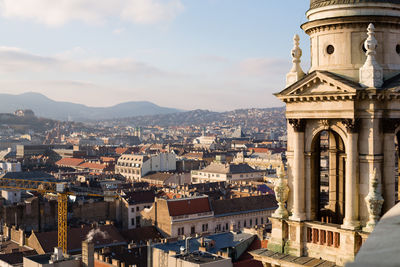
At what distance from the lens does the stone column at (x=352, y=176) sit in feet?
53.4

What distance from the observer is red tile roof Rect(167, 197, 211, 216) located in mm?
75375

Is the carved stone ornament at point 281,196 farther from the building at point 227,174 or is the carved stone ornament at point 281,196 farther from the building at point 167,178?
the building at point 227,174

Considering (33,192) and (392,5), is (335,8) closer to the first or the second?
(392,5)

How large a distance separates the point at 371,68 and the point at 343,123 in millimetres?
1749

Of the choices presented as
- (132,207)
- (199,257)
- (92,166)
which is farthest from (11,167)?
(199,257)

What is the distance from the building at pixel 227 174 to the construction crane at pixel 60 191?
33794mm

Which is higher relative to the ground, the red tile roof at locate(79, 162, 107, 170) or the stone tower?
the stone tower

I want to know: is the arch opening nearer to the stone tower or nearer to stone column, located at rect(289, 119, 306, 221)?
the stone tower

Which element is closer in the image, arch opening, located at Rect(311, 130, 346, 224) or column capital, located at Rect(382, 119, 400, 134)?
column capital, located at Rect(382, 119, 400, 134)

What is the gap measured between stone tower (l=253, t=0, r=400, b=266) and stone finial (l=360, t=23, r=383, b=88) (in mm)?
28

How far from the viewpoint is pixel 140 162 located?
14362cm

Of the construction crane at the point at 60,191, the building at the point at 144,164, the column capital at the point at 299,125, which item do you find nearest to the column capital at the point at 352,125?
the column capital at the point at 299,125

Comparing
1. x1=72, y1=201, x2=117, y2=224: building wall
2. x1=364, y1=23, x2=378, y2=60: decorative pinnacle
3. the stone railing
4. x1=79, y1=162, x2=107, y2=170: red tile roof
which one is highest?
x1=364, y1=23, x2=378, y2=60: decorative pinnacle

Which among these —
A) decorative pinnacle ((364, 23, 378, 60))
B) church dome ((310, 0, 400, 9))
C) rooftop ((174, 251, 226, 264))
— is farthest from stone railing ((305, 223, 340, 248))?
rooftop ((174, 251, 226, 264))
